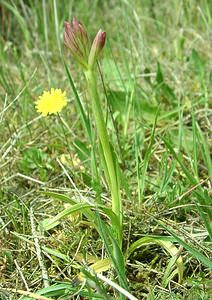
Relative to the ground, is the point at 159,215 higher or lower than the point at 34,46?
lower

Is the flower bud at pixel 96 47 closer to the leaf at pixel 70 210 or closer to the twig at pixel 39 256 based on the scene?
the leaf at pixel 70 210

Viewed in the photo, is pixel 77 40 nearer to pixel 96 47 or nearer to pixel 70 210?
pixel 96 47

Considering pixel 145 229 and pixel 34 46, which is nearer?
pixel 145 229

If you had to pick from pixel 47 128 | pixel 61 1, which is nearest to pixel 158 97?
pixel 47 128

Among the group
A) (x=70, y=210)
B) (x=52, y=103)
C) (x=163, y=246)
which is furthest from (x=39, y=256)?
(x=52, y=103)

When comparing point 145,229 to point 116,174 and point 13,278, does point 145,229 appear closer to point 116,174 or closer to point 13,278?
point 116,174

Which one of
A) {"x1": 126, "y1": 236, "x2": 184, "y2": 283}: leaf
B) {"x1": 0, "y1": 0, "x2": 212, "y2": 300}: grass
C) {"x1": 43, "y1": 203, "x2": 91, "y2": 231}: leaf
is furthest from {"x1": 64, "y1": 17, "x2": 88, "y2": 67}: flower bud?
{"x1": 126, "y1": 236, "x2": 184, "y2": 283}: leaf

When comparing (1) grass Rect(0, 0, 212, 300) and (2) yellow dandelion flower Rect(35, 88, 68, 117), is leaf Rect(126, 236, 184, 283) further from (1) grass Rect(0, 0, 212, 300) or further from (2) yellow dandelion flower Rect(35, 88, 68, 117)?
(2) yellow dandelion flower Rect(35, 88, 68, 117)
